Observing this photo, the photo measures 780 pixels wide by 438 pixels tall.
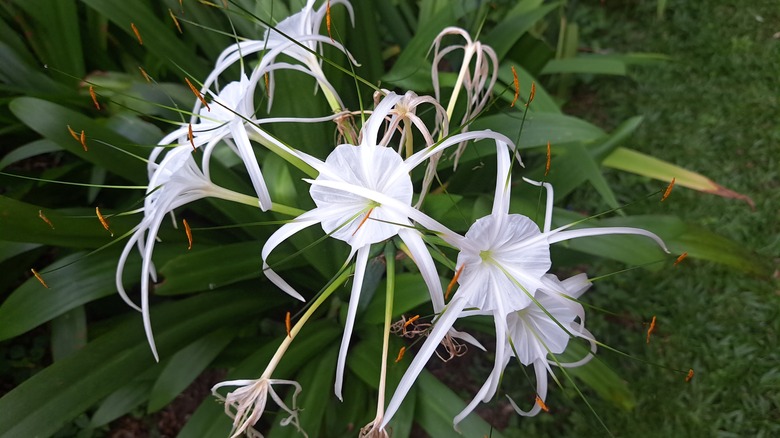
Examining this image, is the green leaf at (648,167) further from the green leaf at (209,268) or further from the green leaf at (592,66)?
the green leaf at (209,268)

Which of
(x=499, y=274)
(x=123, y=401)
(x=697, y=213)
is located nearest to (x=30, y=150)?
(x=123, y=401)

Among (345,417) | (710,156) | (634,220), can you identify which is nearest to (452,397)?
(345,417)

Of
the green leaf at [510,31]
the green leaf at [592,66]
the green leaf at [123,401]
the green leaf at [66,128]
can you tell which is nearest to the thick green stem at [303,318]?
the green leaf at [66,128]

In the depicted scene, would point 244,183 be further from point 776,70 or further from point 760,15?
point 760,15

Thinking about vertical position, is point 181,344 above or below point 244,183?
below

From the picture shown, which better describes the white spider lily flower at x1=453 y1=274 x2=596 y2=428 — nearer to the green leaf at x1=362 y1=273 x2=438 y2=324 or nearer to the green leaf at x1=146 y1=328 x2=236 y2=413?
the green leaf at x1=362 y1=273 x2=438 y2=324

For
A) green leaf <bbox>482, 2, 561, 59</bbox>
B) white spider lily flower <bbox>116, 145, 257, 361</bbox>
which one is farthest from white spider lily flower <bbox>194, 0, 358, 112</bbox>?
green leaf <bbox>482, 2, 561, 59</bbox>

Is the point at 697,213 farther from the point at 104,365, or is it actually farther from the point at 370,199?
the point at 104,365
